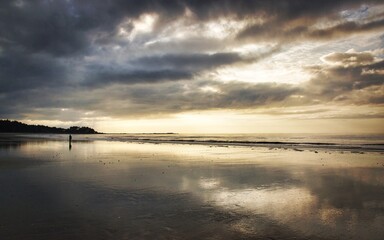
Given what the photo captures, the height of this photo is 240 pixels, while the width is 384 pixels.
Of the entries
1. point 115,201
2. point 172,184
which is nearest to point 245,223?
point 115,201

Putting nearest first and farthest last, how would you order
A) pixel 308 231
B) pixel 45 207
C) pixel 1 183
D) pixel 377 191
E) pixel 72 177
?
pixel 308 231
pixel 45 207
pixel 377 191
pixel 1 183
pixel 72 177

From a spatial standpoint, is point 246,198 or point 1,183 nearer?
point 246,198

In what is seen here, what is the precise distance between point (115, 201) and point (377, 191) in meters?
12.5

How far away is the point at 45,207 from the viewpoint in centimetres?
1098

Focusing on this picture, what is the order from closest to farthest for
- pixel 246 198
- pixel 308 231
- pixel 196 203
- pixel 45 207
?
pixel 308 231
pixel 45 207
pixel 196 203
pixel 246 198

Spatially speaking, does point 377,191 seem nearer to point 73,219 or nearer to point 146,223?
point 146,223

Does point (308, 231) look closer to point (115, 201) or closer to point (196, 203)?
point (196, 203)

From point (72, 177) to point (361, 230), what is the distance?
15.0m

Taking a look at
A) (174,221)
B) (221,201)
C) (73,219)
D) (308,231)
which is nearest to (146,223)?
(174,221)

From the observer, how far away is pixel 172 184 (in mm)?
15844

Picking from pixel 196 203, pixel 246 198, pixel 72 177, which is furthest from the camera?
pixel 72 177

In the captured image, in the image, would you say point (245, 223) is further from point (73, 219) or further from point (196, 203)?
point (73, 219)

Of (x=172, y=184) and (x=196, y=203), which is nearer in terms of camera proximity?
(x=196, y=203)

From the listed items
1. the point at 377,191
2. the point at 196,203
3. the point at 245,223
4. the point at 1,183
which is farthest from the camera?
the point at 1,183
